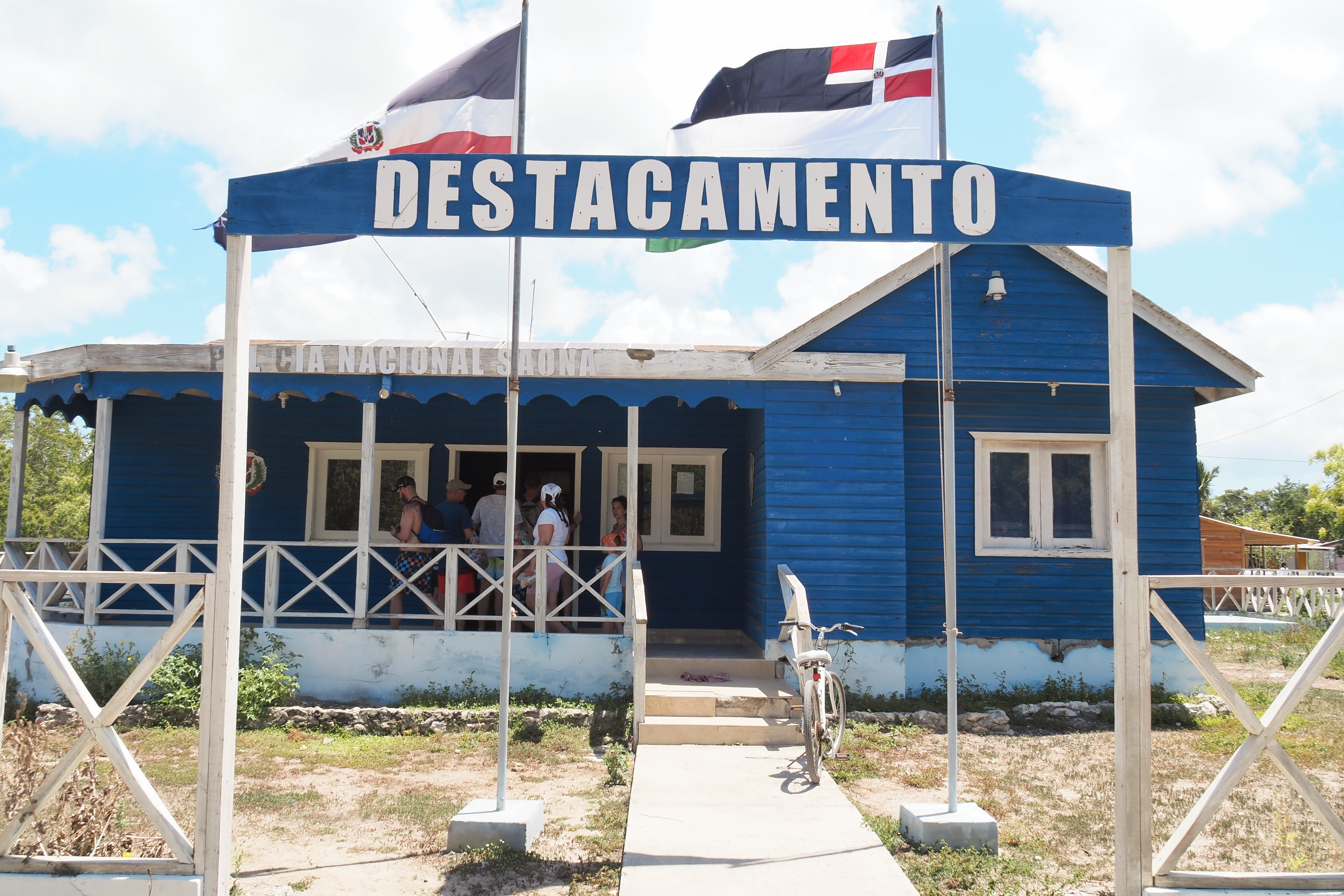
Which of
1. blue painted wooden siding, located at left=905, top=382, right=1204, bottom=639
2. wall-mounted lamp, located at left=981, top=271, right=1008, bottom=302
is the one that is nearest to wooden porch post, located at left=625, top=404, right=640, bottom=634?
blue painted wooden siding, located at left=905, top=382, right=1204, bottom=639

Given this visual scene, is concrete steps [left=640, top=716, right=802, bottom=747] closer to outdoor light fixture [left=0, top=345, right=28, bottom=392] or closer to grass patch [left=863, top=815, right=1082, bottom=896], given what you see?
grass patch [left=863, top=815, right=1082, bottom=896]

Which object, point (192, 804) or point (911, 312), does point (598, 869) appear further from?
point (911, 312)

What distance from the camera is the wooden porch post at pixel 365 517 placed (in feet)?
30.9

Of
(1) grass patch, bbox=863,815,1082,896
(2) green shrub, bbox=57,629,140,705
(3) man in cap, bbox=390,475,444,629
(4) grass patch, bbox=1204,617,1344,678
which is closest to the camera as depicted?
(1) grass patch, bbox=863,815,1082,896

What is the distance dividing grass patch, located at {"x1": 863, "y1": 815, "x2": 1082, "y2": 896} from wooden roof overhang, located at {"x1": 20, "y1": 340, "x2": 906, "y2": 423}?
16.8 feet

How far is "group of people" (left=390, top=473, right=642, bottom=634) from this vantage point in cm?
951

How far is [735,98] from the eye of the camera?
6465mm

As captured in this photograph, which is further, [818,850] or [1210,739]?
[1210,739]

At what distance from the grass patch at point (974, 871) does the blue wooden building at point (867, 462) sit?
397 centimetres

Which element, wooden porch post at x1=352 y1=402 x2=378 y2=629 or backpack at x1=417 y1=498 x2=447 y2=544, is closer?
wooden porch post at x1=352 y1=402 x2=378 y2=629

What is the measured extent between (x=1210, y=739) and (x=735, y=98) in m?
7.09

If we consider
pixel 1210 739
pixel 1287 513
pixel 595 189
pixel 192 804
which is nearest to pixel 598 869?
pixel 192 804

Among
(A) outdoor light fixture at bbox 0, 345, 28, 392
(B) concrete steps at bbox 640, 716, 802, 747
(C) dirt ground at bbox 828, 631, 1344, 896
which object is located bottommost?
(C) dirt ground at bbox 828, 631, 1344, 896

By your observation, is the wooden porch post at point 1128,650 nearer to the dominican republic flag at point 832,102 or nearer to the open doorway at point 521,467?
the dominican republic flag at point 832,102
